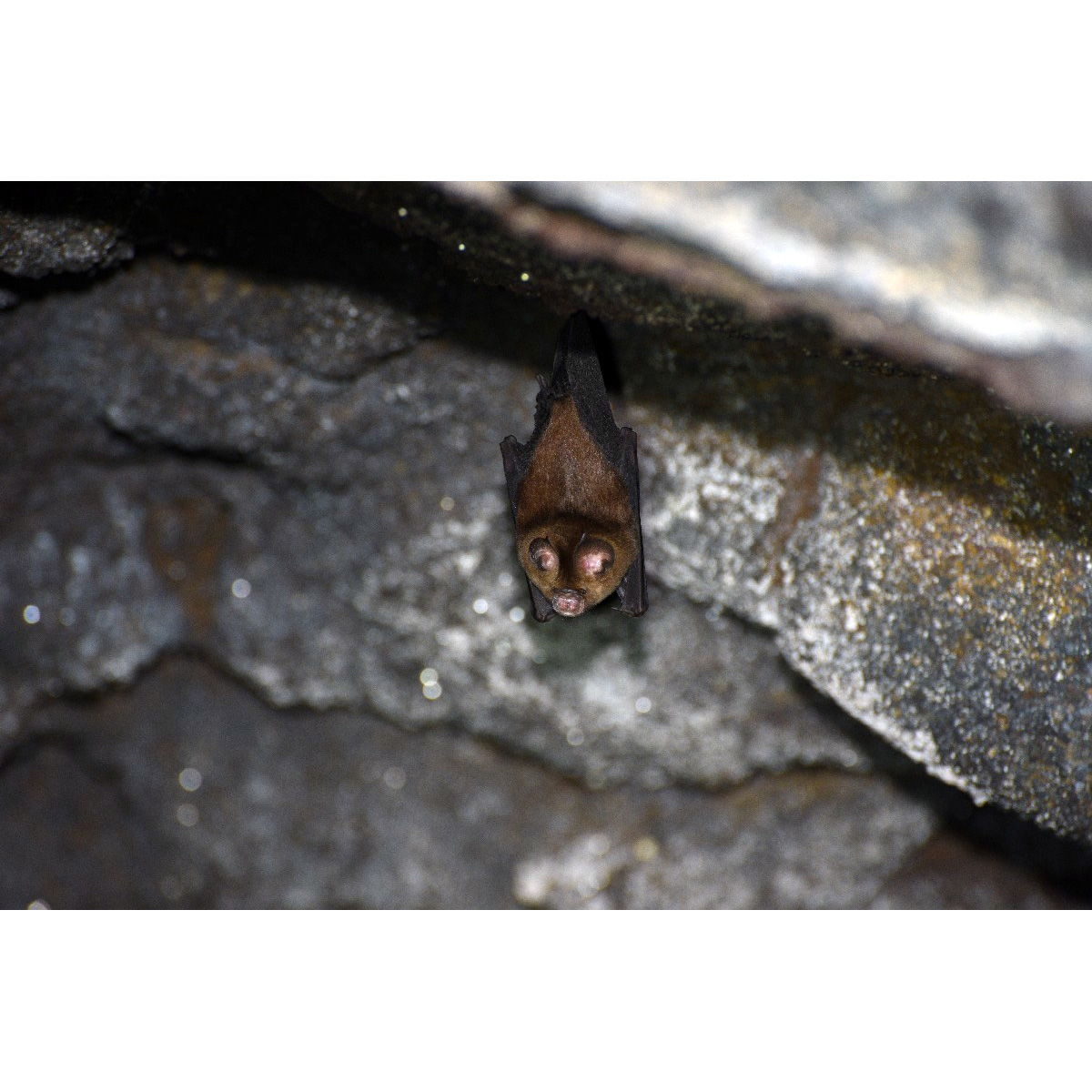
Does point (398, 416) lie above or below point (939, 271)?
below

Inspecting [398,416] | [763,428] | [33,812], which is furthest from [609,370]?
[33,812]

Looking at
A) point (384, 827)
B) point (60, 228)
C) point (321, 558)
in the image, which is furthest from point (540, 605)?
point (60, 228)

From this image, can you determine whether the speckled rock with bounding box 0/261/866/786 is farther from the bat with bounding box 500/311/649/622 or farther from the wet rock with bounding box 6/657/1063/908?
the bat with bounding box 500/311/649/622

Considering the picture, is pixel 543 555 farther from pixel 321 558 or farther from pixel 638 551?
pixel 321 558

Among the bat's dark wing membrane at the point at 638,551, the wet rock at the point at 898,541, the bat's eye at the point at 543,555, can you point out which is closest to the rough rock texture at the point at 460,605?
the wet rock at the point at 898,541

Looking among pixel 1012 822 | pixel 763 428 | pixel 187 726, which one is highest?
pixel 763 428

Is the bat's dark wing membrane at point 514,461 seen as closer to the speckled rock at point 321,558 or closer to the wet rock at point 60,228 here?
the speckled rock at point 321,558

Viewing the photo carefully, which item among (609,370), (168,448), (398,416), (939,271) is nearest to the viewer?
(939,271)

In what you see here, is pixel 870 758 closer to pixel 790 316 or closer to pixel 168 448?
pixel 790 316
